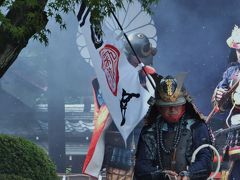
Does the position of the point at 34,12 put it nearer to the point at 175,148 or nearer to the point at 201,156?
the point at 175,148

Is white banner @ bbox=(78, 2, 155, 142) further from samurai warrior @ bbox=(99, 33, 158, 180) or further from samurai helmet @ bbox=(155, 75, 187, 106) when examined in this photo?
samurai helmet @ bbox=(155, 75, 187, 106)

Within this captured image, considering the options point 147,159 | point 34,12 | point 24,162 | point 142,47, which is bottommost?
point 147,159

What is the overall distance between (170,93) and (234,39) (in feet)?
20.8

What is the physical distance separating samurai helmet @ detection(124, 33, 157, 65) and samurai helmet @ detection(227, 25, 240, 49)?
1238 mm

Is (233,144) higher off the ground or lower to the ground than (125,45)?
lower

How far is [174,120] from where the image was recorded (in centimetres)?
905

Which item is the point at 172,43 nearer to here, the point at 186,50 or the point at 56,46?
the point at 186,50

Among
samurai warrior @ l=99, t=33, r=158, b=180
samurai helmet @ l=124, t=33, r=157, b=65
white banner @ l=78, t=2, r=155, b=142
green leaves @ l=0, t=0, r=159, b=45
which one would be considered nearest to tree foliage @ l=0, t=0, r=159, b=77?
green leaves @ l=0, t=0, r=159, b=45

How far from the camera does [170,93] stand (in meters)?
8.97

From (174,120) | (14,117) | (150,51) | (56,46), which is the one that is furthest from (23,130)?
(174,120)

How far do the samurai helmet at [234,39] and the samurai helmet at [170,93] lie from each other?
20.0ft

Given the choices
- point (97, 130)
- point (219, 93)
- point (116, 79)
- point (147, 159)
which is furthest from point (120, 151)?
point (147, 159)

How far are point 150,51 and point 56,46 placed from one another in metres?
1.59

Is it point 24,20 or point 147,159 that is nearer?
point 147,159
